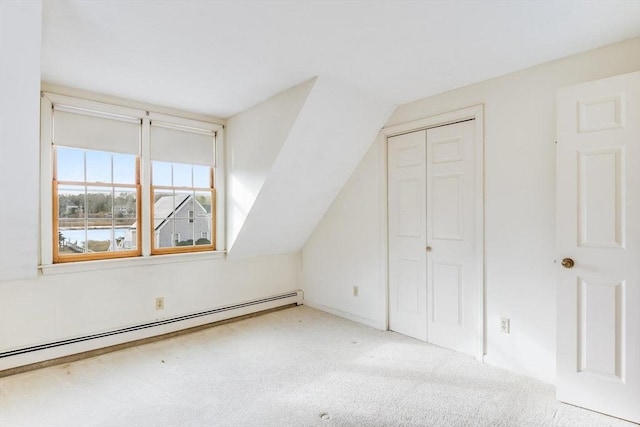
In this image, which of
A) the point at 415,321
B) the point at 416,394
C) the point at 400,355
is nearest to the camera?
the point at 416,394

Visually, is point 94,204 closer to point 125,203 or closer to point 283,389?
point 125,203

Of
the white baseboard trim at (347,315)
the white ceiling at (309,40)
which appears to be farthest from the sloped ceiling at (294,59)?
the white baseboard trim at (347,315)

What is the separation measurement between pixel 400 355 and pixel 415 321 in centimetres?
47

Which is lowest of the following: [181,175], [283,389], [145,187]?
[283,389]

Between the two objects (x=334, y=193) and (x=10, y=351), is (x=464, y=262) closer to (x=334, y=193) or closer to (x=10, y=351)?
(x=334, y=193)

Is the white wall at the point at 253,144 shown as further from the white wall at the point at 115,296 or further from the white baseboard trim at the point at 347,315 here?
the white baseboard trim at the point at 347,315

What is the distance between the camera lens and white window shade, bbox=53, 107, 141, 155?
278 centimetres

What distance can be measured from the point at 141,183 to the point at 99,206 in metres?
0.41

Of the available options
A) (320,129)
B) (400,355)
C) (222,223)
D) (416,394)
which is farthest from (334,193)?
(416,394)

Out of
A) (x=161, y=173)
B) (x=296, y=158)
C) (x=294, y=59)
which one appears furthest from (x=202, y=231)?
(x=294, y=59)

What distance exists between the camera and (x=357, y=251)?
372 centimetres

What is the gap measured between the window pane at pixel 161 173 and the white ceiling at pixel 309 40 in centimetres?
79

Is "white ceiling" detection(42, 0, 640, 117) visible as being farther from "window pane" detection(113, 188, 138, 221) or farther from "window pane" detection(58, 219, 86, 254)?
"window pane" detection(58, 219, 86, 254)

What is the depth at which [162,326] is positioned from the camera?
3295mm
